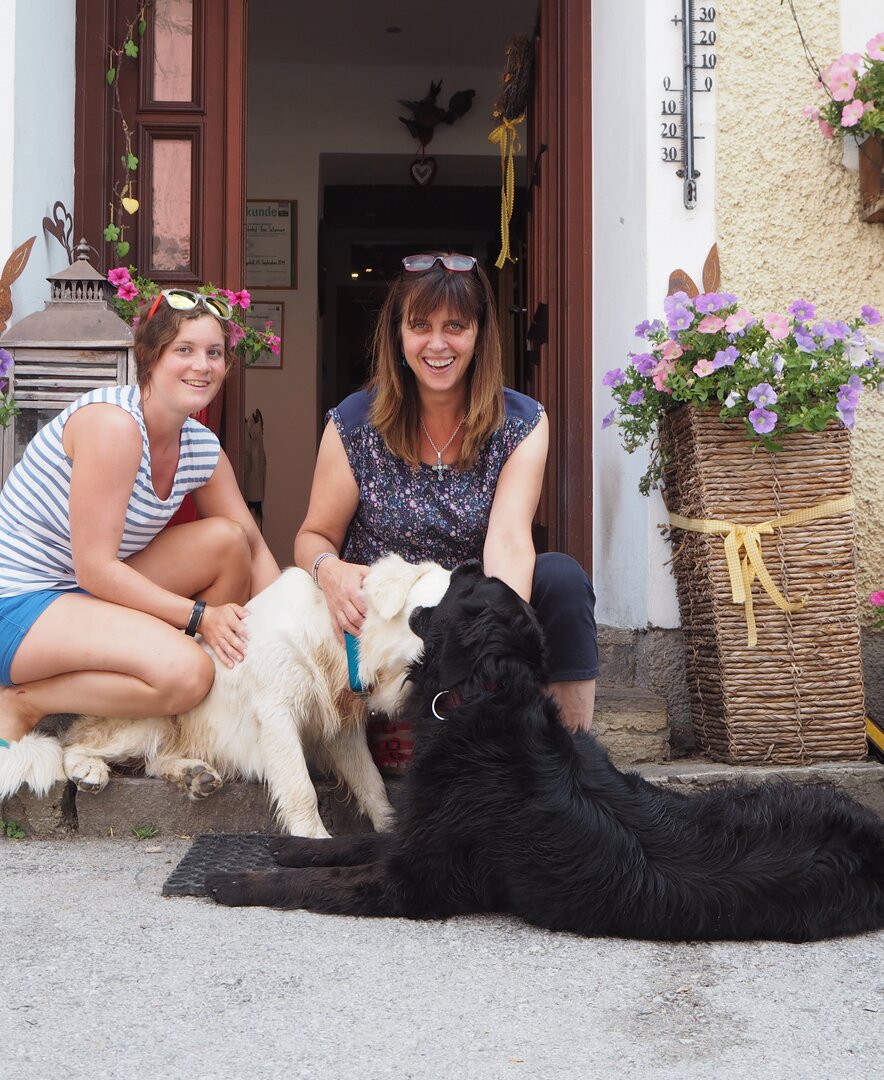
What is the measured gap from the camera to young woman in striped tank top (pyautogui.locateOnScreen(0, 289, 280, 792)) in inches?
102

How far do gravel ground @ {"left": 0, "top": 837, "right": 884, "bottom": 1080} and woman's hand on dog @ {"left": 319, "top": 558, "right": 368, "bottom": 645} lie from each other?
0.63m

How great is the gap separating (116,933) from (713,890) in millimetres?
1072

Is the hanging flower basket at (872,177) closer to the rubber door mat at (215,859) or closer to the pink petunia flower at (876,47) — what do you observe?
the pink petunia flower at (876,47)

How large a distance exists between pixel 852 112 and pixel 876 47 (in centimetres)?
22

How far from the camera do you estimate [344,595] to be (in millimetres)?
2439

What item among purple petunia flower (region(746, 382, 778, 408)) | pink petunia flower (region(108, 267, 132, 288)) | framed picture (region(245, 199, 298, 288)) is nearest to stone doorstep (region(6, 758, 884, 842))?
purple petunia flower (region(746, 382, 778, 408))

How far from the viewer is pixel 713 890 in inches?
76.2

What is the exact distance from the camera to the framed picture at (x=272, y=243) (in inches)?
299

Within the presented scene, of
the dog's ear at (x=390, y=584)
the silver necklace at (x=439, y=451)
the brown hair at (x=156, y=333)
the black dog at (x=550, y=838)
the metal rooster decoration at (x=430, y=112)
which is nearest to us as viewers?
the black dog at (x=550, y=838)

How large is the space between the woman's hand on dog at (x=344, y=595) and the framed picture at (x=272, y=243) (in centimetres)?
549

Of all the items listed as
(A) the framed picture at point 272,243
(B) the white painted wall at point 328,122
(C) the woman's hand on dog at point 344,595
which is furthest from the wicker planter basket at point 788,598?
(A) the framed picture at point 272,243

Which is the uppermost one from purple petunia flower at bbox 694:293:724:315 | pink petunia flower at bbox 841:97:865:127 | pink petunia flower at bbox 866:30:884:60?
pink petunia flower at bbox 866:30:884:60

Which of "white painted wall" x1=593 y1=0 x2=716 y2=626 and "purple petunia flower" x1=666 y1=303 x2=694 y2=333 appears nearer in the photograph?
"purple petunia flower" x1=666 y1=303 x2=694 y2=333

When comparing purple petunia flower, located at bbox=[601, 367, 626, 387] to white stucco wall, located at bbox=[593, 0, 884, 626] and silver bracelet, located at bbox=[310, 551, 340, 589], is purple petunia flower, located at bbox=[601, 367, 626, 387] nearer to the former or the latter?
white stucco wall, located at bbox=[593, 0, 884, 626]
